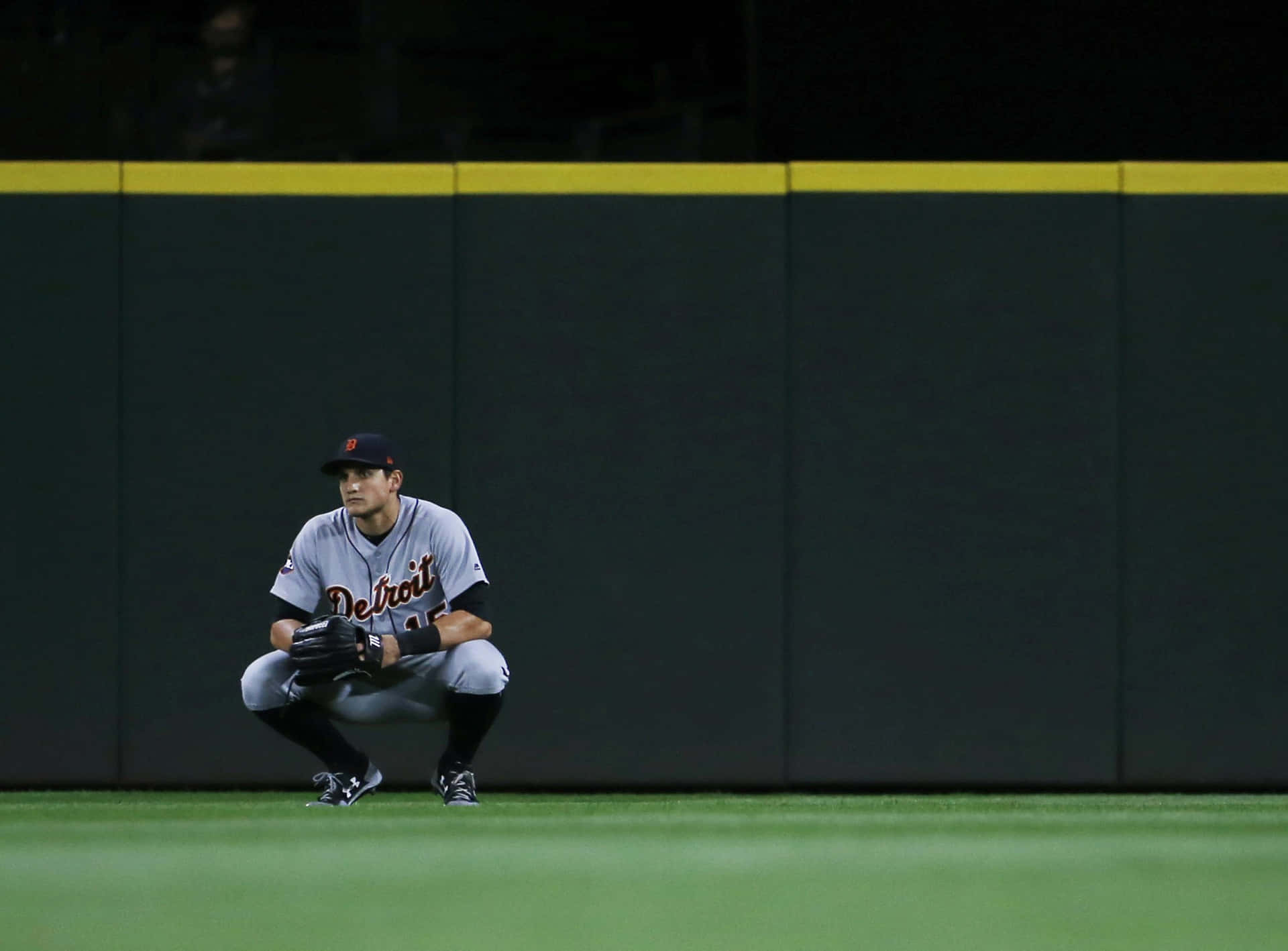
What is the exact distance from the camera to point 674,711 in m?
5.82

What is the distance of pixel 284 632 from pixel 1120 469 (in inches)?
119

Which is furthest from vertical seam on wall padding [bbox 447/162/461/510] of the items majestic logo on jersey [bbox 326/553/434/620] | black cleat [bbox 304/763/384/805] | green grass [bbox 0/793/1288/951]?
green grass [bbox 0/793/1288/951]

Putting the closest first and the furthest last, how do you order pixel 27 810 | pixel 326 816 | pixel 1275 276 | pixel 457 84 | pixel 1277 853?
1. pixel 1277 853
2. pixel 326 816
3. pixel 27 810
4. pixel 1275 276
5. pixel 457 84

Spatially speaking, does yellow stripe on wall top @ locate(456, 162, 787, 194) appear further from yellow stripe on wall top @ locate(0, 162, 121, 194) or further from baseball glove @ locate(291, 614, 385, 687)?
baseball glove @ locate(291, 614, 385, 687)

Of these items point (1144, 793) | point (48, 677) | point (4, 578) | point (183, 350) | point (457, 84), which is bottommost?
point (1144, 793)

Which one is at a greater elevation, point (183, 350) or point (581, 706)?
point (183, 350)

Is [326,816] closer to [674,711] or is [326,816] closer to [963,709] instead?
[674,711]

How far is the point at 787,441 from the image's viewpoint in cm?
579

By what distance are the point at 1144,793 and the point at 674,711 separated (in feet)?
5.73

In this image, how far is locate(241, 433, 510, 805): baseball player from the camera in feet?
16.9

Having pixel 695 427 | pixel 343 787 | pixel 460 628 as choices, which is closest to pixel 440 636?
pixel 460 628

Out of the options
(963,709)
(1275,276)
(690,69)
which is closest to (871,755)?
(963,709)

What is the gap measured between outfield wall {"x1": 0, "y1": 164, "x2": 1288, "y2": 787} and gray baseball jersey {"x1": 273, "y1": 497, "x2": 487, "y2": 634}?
49 centimetres

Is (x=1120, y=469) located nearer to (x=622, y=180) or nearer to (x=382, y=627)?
(x=622, y=180)
